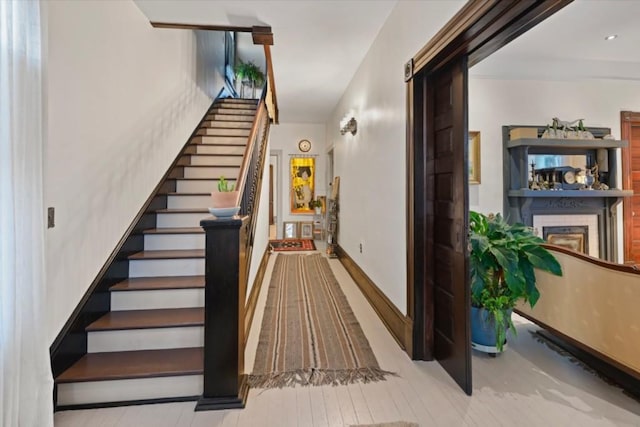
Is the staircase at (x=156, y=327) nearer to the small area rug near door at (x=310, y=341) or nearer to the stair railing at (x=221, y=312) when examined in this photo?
the stair railing at (x=221, y=312)

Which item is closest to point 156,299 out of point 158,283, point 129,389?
point 158,283

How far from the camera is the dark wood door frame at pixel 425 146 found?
1632mm

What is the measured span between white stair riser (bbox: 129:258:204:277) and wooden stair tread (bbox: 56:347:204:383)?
0.70m

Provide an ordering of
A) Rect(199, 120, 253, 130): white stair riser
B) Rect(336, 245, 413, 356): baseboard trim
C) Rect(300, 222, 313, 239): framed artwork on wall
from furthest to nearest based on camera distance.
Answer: Rect(300, 222, 313, 239): framed artwork on wall → Rect(199, 120, 253, 130): white stair riser → Rect(336, 245, 413, 356): baseboard trim

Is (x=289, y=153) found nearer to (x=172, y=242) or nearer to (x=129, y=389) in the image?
(x=172, y=242)

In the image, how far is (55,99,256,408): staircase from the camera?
1.76m

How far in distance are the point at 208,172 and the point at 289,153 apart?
3.83 meters

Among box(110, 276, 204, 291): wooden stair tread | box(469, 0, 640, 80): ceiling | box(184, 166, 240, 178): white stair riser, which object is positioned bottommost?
box(110, 276, 204, 291): wooden stair tread

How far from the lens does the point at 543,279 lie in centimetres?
248

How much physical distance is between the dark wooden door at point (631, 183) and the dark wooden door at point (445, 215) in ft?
11.9

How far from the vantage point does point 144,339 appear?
2.03m

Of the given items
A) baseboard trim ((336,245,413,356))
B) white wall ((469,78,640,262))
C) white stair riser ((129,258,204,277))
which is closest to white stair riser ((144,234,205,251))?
white stair riser ((129,258,204,277))

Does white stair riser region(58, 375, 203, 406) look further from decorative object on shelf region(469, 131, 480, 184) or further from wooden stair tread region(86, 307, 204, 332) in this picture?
decorative object on shelf region(469, 131, 480, 184)

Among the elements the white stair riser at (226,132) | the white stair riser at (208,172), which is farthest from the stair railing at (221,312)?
the white stair riser at (226,132)
